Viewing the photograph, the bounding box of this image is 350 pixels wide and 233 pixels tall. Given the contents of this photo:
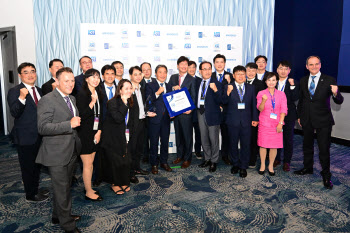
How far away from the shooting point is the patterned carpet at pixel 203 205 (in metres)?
2.69

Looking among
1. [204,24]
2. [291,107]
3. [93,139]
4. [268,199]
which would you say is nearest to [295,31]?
[204,24]

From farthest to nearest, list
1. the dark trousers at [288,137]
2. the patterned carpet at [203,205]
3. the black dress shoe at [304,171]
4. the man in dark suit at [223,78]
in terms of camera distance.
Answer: the man in dark suit at [223,78] < the dark trousers at [288,137] < the black dress shoe at [304,171] < the patterned carpet at [203,205]

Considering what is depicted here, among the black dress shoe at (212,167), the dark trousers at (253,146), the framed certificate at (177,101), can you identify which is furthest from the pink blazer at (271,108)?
the framed certificate at (177,101)

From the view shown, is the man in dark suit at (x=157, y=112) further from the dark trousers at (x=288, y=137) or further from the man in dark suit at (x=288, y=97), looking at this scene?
the dark trousers at (x=288, y=137)

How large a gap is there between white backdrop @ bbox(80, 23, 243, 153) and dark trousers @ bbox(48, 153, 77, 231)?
10.1 feet

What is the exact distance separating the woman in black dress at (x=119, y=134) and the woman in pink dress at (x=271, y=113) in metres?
2.04

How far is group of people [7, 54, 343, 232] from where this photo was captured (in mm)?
2389

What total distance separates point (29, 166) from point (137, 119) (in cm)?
146

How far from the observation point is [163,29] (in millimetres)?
5203

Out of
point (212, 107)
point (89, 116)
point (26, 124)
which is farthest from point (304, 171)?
point (26, 124)

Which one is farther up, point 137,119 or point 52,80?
point 52,80

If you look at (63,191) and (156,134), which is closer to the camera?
(63,191)

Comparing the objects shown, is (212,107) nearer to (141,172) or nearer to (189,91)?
(189,91)

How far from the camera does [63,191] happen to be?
93.9 inches
